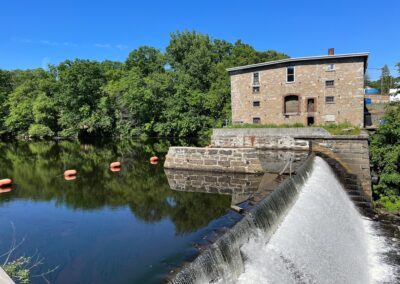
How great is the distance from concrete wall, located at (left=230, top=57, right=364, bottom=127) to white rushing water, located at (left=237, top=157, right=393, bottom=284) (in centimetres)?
1504

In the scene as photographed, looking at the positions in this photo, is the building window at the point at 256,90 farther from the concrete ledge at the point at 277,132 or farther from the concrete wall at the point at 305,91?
the concrete ledge at the point at 277,132

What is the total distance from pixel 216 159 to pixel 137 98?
32.2 m

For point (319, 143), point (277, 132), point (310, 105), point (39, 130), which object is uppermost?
point (310, 105)

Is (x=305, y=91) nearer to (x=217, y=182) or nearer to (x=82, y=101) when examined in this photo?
(x=217, y=182)

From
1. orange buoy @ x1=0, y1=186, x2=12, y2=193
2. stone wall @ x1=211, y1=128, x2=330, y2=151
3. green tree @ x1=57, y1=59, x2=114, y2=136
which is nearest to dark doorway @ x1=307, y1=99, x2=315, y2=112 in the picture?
stone wall @ x1=211, y1=128, x2=330, y2=151

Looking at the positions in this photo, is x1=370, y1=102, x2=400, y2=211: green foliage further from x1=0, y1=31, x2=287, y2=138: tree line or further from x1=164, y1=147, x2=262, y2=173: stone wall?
x1=0, y1=31, x2=287, y2=138: tree line

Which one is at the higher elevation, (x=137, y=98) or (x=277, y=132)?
(x=137, y=98)

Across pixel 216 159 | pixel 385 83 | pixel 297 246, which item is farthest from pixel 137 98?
pixel 385 83

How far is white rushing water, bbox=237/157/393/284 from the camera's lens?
7.09 m

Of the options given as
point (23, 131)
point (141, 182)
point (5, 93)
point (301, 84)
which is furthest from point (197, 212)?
point (5, 93)

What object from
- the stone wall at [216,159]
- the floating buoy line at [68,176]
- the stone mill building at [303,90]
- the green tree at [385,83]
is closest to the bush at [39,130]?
the floating buoy line at [68,176]

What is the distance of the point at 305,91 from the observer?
27250 millimetres

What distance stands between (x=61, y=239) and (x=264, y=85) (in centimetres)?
2335

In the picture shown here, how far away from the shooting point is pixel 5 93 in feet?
197
